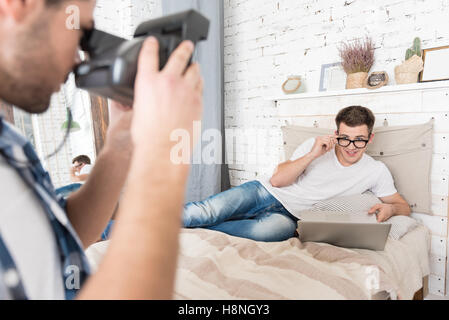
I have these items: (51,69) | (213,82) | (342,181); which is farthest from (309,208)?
(51,69)

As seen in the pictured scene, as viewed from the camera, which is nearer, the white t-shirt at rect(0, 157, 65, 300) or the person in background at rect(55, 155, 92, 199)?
the white t-shirt at rect(0, 157, 65, 300)

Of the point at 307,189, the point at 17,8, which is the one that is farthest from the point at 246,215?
the point at 17,8

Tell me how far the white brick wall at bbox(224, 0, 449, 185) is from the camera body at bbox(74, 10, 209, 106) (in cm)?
188

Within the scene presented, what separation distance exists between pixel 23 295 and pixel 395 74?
2122 millimetres

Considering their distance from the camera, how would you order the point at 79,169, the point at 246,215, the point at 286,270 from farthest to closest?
the point at 79,169, the point at 246,215, the point at 286,270

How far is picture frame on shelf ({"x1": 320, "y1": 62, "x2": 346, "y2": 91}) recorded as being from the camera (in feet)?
7.13

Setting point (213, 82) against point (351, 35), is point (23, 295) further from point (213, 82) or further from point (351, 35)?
point (213, 82)

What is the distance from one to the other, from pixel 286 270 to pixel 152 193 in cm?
87

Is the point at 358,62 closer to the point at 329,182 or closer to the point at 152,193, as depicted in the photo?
the point at 329,182

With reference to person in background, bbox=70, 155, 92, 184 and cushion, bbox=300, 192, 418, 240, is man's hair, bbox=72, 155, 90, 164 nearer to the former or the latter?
person in background, bbox=70, 155, 92, 184

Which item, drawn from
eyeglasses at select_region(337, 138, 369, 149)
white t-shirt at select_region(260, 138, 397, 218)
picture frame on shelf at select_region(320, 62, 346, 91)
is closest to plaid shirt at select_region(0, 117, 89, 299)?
white t-shirt at select_region(260, 138, 397, 218)

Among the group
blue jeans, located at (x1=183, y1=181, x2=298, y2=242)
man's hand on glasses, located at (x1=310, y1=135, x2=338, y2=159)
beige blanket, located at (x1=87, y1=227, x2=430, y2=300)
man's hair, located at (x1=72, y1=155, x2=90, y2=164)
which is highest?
man's hand on glasses, located at (x1=310, y1=135, x2=338, y2=159)

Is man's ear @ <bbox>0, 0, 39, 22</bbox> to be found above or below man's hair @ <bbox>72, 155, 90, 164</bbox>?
above

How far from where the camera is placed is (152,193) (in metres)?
0.37
